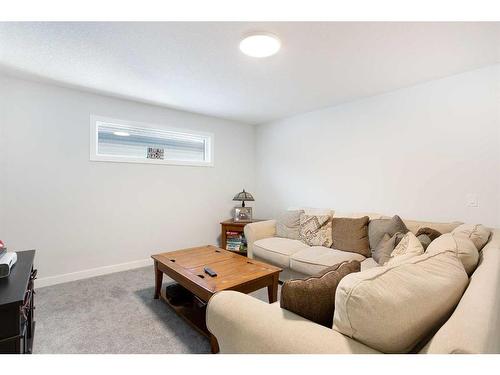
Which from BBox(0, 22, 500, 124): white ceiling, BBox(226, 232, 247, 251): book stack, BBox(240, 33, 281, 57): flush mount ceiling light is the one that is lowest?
BBox(226, 232, 247, 251): book stack

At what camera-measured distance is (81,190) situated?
3035mm

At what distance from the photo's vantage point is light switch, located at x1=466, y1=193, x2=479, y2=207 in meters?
2.40

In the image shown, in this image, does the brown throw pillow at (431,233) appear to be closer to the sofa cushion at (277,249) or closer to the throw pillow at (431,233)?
the throw pillow at (431,233)

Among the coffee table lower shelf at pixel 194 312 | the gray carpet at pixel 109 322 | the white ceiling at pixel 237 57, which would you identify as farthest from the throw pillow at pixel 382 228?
the coffee table lower shelf at pixel 194 312

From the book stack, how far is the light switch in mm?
2642

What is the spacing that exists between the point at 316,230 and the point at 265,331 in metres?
2.23

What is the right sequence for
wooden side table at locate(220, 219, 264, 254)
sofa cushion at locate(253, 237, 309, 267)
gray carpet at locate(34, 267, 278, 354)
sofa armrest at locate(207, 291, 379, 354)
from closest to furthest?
sofa armrest at locate(207, 291, 379, 354) → gray carpet at locate(34, 267, 278, 354) → sofa cushion at locate(253, 237, 309, 267) → wooden side table at locate(220, 219, 264, 254)

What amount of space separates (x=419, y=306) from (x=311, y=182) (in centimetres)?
305

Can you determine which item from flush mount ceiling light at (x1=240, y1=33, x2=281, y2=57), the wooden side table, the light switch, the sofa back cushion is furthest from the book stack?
the sofa back cushion

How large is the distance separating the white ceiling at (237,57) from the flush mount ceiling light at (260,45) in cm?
6

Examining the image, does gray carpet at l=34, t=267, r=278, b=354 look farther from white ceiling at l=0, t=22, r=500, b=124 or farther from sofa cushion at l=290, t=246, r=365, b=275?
white ceiling at l=0, t=22, r=500, b=124

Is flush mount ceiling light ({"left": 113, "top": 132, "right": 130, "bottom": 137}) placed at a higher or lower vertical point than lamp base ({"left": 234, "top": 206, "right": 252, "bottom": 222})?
higher

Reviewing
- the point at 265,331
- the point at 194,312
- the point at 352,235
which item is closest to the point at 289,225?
the point at 352,235
